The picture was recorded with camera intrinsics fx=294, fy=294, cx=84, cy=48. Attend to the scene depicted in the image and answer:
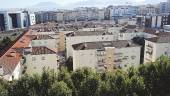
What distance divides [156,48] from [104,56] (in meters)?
6.72

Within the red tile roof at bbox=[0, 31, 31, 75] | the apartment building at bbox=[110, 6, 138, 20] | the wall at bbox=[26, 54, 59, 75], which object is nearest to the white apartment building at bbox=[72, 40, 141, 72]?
the wall at bbox=[26, 54, 59, 75]

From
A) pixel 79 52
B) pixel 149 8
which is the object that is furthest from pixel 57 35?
pixel 149 8

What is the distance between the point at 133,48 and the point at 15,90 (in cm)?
1873

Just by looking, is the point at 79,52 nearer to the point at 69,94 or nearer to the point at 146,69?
the point at 146,69

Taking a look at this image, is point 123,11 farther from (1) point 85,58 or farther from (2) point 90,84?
(2) point 90,84

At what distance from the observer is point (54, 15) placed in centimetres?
11169

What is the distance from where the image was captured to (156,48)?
1404 inches

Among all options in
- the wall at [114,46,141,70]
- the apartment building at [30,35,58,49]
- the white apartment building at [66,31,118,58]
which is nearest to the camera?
the wall at [114,46,141,70]

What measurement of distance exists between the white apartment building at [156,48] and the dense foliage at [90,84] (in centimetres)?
1376

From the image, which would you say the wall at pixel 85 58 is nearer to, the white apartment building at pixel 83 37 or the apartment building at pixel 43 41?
the apartment building at pixel 43 41

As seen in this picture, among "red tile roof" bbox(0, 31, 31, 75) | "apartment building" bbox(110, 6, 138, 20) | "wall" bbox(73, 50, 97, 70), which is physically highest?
"apartment building" bbox(110, 6, 138, 20)

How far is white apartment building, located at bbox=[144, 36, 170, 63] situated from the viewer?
35.8 metres

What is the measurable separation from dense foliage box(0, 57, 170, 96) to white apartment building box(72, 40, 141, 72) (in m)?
11.8

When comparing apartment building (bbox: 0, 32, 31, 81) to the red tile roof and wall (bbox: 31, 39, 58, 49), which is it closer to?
the red tile roof
